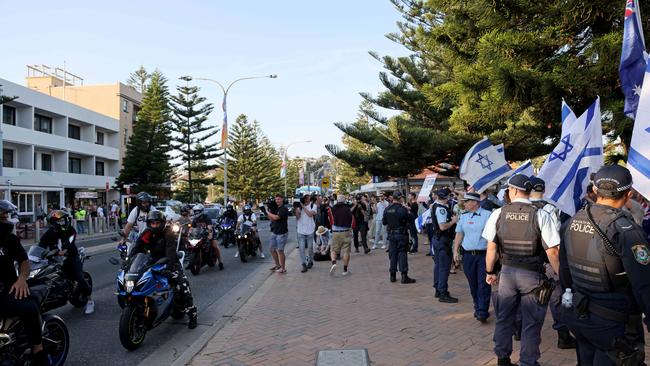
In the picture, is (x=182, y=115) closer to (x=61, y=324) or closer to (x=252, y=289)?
(x=252, y=289)

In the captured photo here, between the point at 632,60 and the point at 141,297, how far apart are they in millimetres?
6003

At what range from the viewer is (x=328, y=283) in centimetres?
923

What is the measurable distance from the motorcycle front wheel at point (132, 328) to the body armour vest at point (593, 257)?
14.7 ft

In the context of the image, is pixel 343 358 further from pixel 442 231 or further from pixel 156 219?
pixel 442 231

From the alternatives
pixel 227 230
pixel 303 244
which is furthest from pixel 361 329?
pixel 227 230

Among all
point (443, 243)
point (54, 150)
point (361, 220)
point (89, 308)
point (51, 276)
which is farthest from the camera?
point (54, 150)

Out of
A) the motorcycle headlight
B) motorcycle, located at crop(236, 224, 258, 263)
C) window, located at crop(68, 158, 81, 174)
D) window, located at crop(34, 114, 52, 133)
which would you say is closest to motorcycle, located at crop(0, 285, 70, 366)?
the motorcycle headlight

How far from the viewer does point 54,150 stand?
1507 inches

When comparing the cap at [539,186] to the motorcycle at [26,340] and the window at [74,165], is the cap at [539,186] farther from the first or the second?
the window at [74,165]

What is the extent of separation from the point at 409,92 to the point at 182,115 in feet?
120

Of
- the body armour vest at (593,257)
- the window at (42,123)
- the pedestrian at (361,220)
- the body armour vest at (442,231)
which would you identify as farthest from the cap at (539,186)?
the window at (42,123)

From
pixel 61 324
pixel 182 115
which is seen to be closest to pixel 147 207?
pixel 61 324

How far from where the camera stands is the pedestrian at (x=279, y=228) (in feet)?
34.3

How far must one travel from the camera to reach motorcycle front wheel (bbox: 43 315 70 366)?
182 inches
